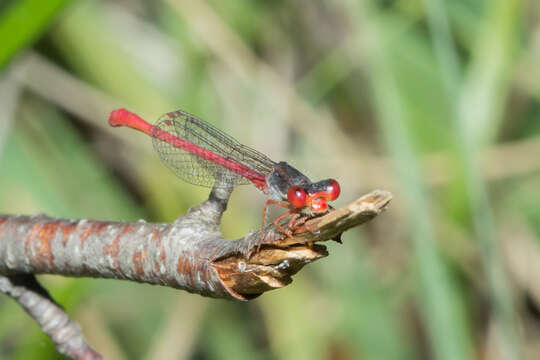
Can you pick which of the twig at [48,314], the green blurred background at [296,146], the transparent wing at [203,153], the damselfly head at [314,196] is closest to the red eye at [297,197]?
the damselfly head at [314,196]

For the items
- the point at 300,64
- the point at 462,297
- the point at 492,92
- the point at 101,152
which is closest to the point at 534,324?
the point at 462,297

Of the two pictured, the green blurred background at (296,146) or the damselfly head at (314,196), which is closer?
the damselfly head at (314,196)

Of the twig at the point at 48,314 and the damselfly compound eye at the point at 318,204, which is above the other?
the damselfly compound eye at the point at 318,204

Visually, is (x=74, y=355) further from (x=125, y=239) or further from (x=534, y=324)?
(x=534, y=324)

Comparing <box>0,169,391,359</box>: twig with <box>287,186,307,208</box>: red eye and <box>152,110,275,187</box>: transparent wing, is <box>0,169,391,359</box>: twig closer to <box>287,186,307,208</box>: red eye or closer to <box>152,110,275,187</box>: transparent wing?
<box>287,186,307,208</box>: red eye

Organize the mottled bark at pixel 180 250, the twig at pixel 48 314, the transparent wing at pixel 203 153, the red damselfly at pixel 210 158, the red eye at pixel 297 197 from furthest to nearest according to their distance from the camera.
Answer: the transparent wing at pixel 203 153
the red damselfly at pixel 210 158
the red eye at pixel 297 197
the twig at pixel 48 314
the mottled bark at pixel 180 250

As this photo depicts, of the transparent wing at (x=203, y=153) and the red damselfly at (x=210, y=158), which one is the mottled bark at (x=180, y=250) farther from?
the transparent wing at (x=203, y=153)
